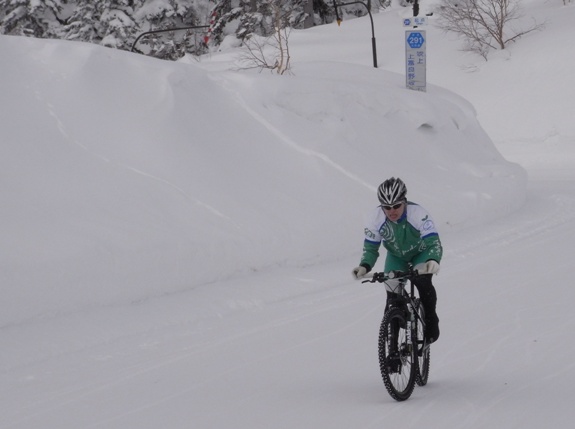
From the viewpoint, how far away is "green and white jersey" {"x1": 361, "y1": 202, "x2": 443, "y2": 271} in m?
6.83

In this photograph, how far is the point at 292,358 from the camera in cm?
830

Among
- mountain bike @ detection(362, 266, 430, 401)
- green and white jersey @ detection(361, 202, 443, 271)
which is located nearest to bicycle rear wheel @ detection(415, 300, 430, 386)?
mountain bike @ detection(362, 266, 430, 401)

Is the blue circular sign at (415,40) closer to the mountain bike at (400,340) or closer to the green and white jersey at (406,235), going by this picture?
the green and white jersey at (406,235)

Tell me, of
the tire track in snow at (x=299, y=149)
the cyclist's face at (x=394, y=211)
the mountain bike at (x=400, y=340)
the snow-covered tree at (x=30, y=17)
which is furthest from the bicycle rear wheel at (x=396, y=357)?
the snow-covered tree at (x=30, y=17)

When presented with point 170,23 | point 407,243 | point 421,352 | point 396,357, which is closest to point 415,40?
point 407,243

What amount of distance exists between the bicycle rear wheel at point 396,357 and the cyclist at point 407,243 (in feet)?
0.90

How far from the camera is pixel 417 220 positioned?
686 cm

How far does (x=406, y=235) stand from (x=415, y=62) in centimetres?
1461

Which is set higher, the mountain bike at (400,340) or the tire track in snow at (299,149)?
the mountain bike at (400,340)

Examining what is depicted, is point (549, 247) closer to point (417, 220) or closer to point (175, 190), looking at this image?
point (175, 190)

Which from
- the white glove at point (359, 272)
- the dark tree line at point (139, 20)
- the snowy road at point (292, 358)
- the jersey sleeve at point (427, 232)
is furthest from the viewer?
the dark tree line at point (139, 20)

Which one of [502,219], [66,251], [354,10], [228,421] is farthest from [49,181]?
→ [354,10]

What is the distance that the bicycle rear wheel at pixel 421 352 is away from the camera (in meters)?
6.97

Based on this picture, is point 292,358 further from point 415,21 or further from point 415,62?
point 415,21
